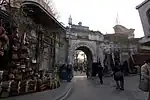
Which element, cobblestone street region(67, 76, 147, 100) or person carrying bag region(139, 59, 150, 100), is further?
cobblestone street region(67, 76, 147, 100)

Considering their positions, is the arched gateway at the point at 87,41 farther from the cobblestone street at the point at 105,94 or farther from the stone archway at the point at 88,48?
the cobblestone street at the point at 105,94

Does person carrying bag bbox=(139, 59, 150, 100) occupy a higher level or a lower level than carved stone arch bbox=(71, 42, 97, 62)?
lower

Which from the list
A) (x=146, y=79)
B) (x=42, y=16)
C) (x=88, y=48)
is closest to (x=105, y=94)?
(x=146, y=79)

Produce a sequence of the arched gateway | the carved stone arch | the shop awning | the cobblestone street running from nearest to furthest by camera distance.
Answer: the cobblestone street, the shop awning, the arched gateway, the carved stone arch

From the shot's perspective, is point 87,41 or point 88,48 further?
point 88,48

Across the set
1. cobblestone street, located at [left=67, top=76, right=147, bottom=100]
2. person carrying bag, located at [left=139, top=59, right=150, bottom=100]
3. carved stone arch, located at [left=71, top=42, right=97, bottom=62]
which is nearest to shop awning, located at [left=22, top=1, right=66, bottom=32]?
cobblestone street, located at [left=67, top=76, right=147, bottom=100]

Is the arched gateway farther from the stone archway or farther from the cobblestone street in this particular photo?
the cobblestone street

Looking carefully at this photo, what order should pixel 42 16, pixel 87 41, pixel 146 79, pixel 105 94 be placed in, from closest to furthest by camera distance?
pixel 146 79 < pixel 105 94 < pixel 42 16 < pixel 87 41

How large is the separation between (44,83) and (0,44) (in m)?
5.30

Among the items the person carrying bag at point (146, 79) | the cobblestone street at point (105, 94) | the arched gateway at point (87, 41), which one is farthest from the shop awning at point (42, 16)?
the arched gateway at point (87, 41)

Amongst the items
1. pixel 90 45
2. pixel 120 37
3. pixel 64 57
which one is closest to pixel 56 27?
pixel 64 57

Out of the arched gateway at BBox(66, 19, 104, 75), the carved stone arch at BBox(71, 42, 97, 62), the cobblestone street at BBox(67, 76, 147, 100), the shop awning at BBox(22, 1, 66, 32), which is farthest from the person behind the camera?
the carved stone arch at BBox(71, 42, 97, 62)

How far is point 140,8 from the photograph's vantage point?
21.1 m

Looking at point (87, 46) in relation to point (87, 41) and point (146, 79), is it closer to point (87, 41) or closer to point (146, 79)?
point (87, 41)
